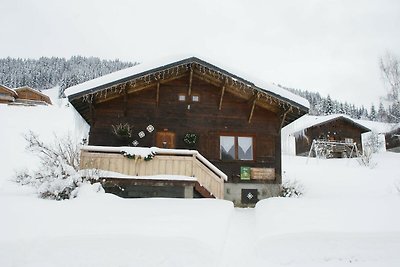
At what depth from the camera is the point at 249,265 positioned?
6.07m

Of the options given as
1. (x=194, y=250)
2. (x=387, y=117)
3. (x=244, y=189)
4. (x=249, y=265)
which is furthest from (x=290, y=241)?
(x=387, y=117)

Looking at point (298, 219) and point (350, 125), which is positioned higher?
point (350, 125)

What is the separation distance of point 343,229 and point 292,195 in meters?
7.96

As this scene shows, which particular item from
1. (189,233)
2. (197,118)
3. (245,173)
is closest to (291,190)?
(245,173)

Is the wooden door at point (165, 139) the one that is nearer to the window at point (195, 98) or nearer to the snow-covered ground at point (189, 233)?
the window at point (195, 98)

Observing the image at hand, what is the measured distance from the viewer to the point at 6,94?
5212 cm

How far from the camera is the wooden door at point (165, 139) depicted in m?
15.2

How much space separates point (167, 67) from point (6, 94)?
48.5 m

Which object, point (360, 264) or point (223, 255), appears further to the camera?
point (223, 255)

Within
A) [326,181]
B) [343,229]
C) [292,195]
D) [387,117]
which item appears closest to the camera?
[343,229]

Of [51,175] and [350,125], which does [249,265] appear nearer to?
[51,175]

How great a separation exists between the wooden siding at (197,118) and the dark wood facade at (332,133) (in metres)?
21.7

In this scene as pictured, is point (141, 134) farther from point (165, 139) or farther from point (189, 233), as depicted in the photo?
point (189, 233)

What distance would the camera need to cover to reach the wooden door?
15.2m
